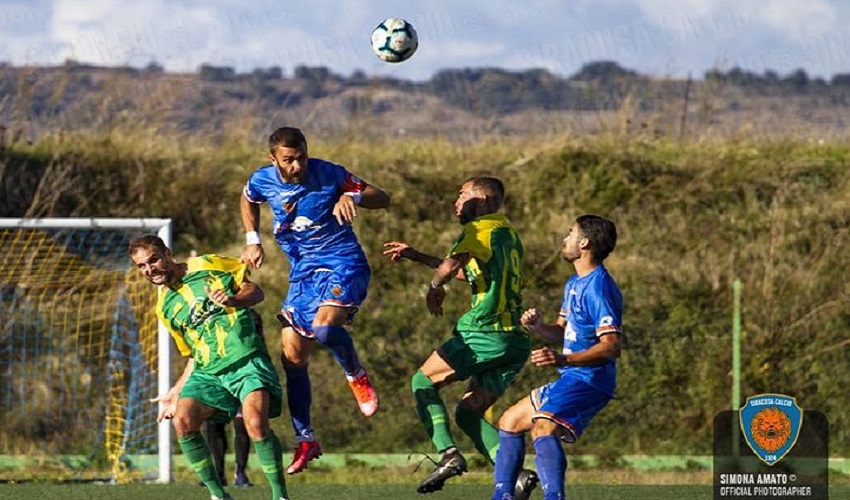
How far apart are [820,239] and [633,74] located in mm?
9174

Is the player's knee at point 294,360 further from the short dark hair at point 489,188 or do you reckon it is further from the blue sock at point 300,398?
the short dark hair at point 489,188

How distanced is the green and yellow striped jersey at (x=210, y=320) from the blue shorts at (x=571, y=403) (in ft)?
5.47

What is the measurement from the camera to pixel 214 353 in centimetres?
832

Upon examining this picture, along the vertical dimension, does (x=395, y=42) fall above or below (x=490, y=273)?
above

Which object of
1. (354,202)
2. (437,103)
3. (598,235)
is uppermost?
(437,103)

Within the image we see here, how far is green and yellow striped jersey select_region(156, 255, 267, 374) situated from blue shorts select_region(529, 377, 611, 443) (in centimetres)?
167

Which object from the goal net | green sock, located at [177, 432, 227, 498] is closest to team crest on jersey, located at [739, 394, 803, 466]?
green sock, located at [177, 432, 227, 498]

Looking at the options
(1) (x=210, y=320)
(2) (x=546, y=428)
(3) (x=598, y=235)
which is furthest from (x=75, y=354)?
(3) (x=598, y=235)

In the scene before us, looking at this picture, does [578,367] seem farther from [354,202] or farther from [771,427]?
[771,427]

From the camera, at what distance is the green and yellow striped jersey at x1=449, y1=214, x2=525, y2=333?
29.2ft

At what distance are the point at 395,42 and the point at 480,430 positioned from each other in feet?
8.60

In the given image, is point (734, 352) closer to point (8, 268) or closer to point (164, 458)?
point (164, 458)

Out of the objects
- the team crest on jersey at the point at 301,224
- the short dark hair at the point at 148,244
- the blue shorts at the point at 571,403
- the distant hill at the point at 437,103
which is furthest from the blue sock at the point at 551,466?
the distant hill at the point at 437,103

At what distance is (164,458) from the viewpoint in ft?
40.9
